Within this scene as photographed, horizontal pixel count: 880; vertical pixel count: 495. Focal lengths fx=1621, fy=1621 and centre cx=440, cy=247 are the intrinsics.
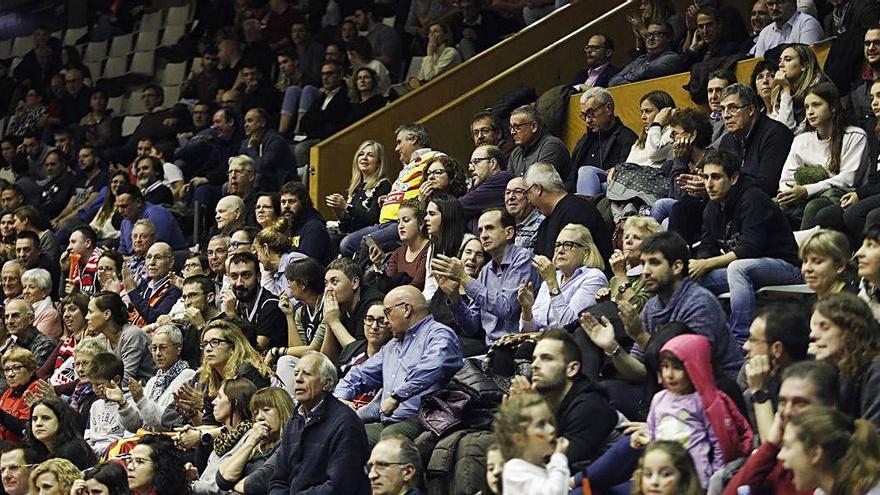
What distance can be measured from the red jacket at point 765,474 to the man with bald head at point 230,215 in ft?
16.6

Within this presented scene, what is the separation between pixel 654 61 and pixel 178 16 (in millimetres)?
6825

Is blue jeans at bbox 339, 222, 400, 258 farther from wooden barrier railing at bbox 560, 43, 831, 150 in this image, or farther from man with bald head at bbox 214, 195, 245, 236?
wooden barrier railing at bbox 560, 43, 831, 150

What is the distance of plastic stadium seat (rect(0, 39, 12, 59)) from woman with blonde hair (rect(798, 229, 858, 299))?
11.7 meters

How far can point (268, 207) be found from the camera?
9.19m

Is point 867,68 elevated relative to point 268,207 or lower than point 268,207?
elevated

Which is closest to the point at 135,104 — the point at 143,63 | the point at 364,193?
the point at 143,63

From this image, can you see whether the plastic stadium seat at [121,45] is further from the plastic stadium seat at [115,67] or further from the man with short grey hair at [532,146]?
the man with short grey hair at [532,146]

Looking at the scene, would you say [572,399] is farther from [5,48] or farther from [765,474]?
[5,48]

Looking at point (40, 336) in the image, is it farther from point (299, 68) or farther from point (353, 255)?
point (299, 68)

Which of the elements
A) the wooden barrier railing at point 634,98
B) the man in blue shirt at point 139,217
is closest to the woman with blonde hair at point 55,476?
the man in blue shirt at point 139,217

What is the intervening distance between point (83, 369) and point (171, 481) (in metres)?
1.50

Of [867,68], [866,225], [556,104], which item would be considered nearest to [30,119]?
[556,104]

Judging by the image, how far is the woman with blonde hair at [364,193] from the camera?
9.16m

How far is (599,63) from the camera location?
32.6 ft
